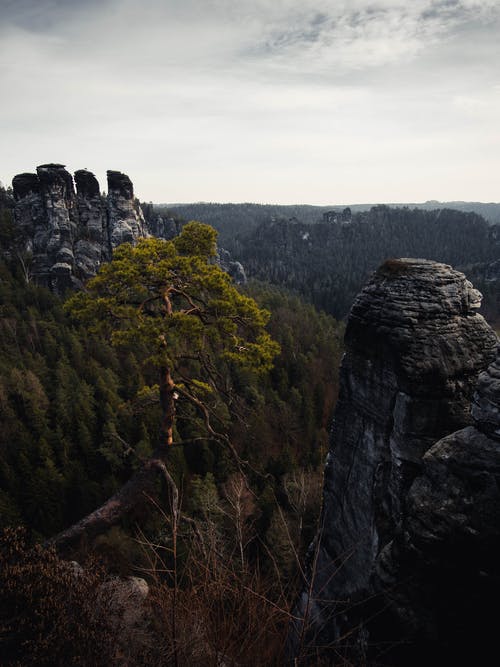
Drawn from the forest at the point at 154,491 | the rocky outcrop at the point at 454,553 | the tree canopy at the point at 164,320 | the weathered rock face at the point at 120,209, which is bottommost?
the forest at the point at 154,491

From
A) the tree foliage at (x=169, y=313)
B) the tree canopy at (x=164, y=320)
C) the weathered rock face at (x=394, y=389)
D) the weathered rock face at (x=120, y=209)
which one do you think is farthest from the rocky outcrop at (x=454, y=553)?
the weathered rock face at (x=120, y=209)

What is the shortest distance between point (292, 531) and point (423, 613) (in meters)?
22.5

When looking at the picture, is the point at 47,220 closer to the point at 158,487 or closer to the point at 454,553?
the point at 158,487

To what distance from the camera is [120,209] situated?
85.6 metres

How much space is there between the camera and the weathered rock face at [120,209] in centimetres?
8388

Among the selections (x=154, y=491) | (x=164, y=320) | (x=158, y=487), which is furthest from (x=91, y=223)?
(x=164, y=320)

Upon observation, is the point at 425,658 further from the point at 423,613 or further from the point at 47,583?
the point at 47,583

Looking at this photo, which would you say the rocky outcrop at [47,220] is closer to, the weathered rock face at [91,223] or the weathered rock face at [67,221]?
the weathered rock face at [67,221]

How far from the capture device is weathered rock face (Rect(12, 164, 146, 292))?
7625 centimetres

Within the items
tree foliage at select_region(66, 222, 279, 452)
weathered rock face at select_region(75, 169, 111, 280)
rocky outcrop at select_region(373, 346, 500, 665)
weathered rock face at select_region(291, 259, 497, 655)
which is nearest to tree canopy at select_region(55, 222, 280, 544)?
tree foliage at select_region(66, 222, 279, 452)

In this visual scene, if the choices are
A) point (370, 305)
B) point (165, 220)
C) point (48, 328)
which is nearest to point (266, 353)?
point (370, 305)

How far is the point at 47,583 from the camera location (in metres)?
5.81

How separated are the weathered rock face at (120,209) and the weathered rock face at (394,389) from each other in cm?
8106

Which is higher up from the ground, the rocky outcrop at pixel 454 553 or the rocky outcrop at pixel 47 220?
the rocky outcrop at pixel 47 220
